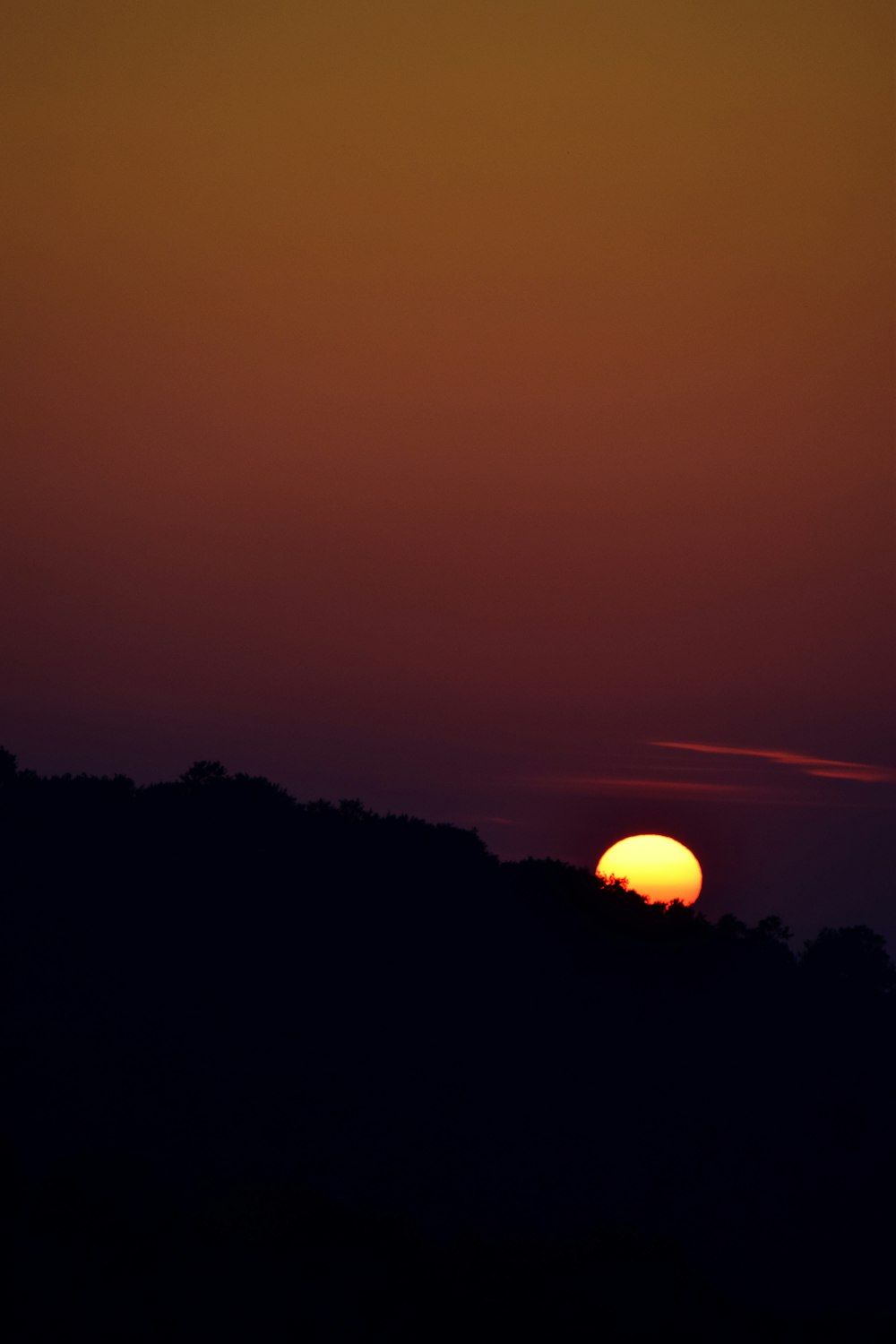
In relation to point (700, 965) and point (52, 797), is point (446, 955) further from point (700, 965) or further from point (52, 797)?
point (52, 797)

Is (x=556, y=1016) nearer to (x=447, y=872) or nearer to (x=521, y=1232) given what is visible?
(x=447, y=872)

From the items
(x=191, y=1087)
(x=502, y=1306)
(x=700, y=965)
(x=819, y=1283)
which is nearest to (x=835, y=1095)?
(x=700, y=965)

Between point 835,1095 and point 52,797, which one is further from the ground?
point 52,797

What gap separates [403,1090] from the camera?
3678 centimetres

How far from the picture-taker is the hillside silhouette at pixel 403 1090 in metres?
21.7

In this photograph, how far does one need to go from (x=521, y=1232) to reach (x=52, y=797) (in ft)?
80.7

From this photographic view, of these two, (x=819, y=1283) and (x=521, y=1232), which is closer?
(x=521, y=1232)

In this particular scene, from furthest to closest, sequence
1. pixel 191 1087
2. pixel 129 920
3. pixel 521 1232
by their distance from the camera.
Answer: pixel 129 920 → pixel 191 1087 → pixel 521 1232

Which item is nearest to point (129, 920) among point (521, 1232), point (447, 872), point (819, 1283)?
point (447, 872)

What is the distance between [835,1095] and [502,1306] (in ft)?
83.7

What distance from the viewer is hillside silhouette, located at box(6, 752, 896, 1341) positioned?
855 inches

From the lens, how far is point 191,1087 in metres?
33.8

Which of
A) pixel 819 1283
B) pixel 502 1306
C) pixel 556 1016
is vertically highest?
pixel 556 1016

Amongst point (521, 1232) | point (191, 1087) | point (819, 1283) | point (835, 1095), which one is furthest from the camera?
point (835, 1095)
